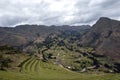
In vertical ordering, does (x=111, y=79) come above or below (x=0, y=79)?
below

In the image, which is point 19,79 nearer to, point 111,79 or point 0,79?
point 0,79

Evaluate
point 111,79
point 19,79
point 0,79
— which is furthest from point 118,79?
point 0,79

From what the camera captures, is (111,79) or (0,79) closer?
(0,79)

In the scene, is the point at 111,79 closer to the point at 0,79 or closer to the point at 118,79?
the point at 118,79

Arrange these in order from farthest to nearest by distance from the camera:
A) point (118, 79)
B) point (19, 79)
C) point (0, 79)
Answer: point (118, 79) < point (19, 79) < point (0, 79)

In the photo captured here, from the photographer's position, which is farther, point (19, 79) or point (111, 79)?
point (111, 79)

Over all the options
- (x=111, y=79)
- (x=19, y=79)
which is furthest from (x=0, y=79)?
(x=111, y=79)

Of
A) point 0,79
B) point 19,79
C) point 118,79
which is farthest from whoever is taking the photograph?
point 118,79
